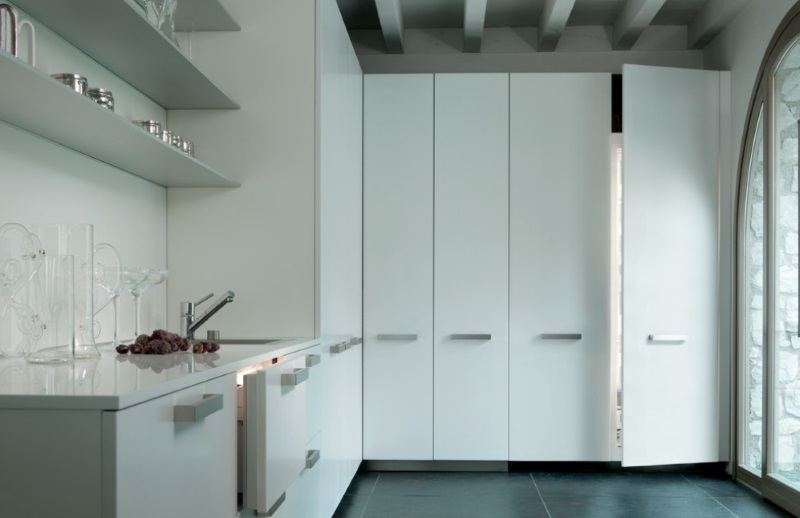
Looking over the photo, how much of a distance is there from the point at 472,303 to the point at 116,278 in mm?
2519

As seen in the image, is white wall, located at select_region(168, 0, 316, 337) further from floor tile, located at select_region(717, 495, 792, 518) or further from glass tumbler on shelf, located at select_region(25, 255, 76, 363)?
floor tile, located at select_region(717, 495, 792, 518)

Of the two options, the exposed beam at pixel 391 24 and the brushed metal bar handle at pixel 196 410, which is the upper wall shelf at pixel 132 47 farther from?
the exposed beam at pixel 391 24

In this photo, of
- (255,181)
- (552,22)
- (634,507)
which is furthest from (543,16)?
(634,507)

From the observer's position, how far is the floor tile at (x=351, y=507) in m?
3.55

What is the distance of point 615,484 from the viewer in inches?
163

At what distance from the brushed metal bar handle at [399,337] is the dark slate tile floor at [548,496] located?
736 millimetres

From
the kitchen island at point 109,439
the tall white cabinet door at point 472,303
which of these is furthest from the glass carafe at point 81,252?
the tall white cabinet door at point 472,303

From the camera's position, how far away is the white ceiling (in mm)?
4379

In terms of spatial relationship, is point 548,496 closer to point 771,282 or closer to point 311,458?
point 771,282

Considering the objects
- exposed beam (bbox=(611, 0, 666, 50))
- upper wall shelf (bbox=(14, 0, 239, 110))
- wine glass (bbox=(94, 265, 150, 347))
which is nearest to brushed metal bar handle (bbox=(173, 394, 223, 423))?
wine glass (bbox=(94, 265, 150, 347))

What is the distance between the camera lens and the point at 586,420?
4379 millimetres

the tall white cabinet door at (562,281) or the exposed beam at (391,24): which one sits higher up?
the exposed beam at (391,24)

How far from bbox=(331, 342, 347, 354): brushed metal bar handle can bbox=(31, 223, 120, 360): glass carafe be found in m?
1.38

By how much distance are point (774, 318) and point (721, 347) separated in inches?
20.6
